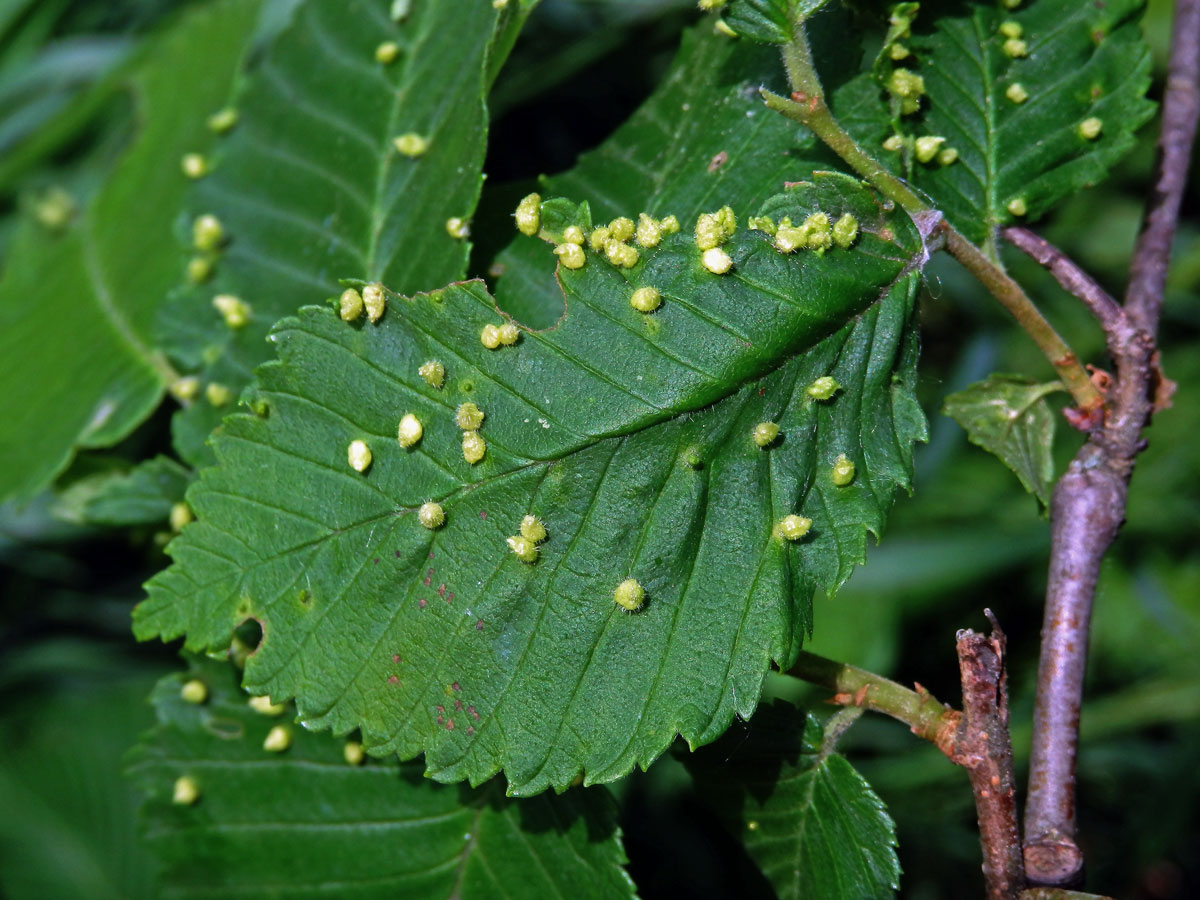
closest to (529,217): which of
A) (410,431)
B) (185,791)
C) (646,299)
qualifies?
(646,299)

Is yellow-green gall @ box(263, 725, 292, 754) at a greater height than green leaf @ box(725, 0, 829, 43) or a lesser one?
lesser

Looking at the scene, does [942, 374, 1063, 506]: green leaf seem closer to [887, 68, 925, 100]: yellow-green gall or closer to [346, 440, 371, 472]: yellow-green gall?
[887, 68, 925, 100]: yellow-green gall

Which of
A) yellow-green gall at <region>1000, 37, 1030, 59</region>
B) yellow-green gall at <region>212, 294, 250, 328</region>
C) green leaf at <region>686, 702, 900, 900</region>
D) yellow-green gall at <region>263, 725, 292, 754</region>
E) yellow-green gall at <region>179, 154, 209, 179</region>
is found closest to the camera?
green leaf at <region>686, 702, 900, 900</region>

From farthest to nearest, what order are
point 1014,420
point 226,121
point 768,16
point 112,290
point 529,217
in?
1. point 112,290
2. point 226,121
3. point 1014,420
4. point 529,217
5. point 768,16

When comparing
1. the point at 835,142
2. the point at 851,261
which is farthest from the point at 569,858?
the point at 835,142

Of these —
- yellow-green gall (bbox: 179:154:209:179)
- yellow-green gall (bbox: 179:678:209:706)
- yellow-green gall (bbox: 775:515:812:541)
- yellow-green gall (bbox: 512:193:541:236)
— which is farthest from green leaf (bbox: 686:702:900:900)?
yellow-green gall (bbox: 179:154:209:179)

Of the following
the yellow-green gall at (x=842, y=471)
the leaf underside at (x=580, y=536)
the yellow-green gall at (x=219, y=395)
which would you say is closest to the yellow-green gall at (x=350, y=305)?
the leaf underside at (x=580, y=536)

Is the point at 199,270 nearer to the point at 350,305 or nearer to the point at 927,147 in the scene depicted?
the point at 350,305
